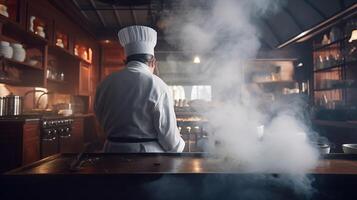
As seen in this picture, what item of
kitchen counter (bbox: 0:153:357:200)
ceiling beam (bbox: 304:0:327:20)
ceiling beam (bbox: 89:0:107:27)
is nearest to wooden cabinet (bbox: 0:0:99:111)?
ceiling beam (bbox: 89:0:107:27)

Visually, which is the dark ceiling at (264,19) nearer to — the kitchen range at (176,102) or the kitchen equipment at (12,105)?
the kitchen range at (176,102)

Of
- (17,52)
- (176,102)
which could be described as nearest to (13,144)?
(17,52)

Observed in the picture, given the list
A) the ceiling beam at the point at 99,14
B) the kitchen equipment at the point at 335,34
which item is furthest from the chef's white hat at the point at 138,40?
the kitchen equipment at the point at 335,34

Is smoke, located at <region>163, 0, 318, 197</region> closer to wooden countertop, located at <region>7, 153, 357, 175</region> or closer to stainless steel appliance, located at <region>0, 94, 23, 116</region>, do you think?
wooden countertop, located at <region>7, 153, 357, 175</region>

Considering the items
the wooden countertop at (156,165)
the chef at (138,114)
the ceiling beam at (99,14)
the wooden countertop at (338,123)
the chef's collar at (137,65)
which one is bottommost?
the wooden countertop at (156,165)

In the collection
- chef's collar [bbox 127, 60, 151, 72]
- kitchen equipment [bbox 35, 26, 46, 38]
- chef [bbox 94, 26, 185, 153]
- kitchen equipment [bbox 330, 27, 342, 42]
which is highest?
kitchen equipment [bbox 330, 27, 342, 42]

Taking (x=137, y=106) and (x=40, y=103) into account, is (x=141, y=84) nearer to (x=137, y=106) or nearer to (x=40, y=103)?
(x=137, y=106)

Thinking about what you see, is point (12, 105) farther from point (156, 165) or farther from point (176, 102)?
point (176, 102)

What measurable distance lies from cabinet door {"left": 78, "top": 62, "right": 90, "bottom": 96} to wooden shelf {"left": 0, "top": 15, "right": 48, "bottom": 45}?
1.65 metres

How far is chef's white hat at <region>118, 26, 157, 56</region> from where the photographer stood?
204 cm

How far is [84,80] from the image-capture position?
5.85 m

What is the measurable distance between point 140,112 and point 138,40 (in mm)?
610

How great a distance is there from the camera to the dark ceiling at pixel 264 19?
164 inches

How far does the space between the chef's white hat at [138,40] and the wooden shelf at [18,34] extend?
1.74 meters
